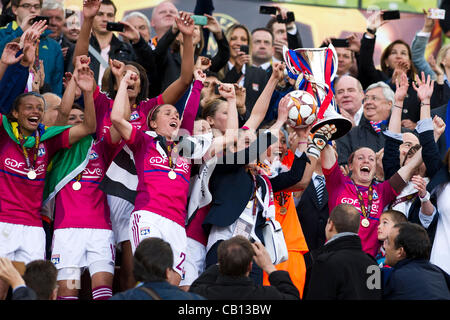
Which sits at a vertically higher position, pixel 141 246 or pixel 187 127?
pixel 187 127

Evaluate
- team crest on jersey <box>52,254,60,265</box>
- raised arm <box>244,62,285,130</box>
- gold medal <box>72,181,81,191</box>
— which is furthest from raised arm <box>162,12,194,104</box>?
team crest on jersey <box>52,254,60,265</box>

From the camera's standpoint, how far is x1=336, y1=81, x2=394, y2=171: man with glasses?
921 cm

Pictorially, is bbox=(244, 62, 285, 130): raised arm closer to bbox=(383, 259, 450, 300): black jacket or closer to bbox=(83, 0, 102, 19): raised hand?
bbox=(83, 0, 102, 19): raised hand

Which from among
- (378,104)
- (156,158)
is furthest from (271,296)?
(378,104)

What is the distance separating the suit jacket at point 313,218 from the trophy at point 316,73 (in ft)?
2.43

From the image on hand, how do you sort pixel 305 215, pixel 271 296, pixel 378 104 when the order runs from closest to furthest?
pixel 271 296
pixel 305 215
pixel 378 104

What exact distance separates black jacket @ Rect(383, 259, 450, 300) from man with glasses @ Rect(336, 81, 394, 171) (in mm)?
3026

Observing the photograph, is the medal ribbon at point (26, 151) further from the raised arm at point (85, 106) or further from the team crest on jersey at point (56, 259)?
the team crest on jersey at point (56, 259)

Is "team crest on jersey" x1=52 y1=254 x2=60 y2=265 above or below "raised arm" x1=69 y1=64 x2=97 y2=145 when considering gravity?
below

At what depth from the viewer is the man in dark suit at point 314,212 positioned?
311 inches

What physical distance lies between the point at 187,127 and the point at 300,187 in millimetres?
1197

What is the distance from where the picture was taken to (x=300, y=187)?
7.33 meters
